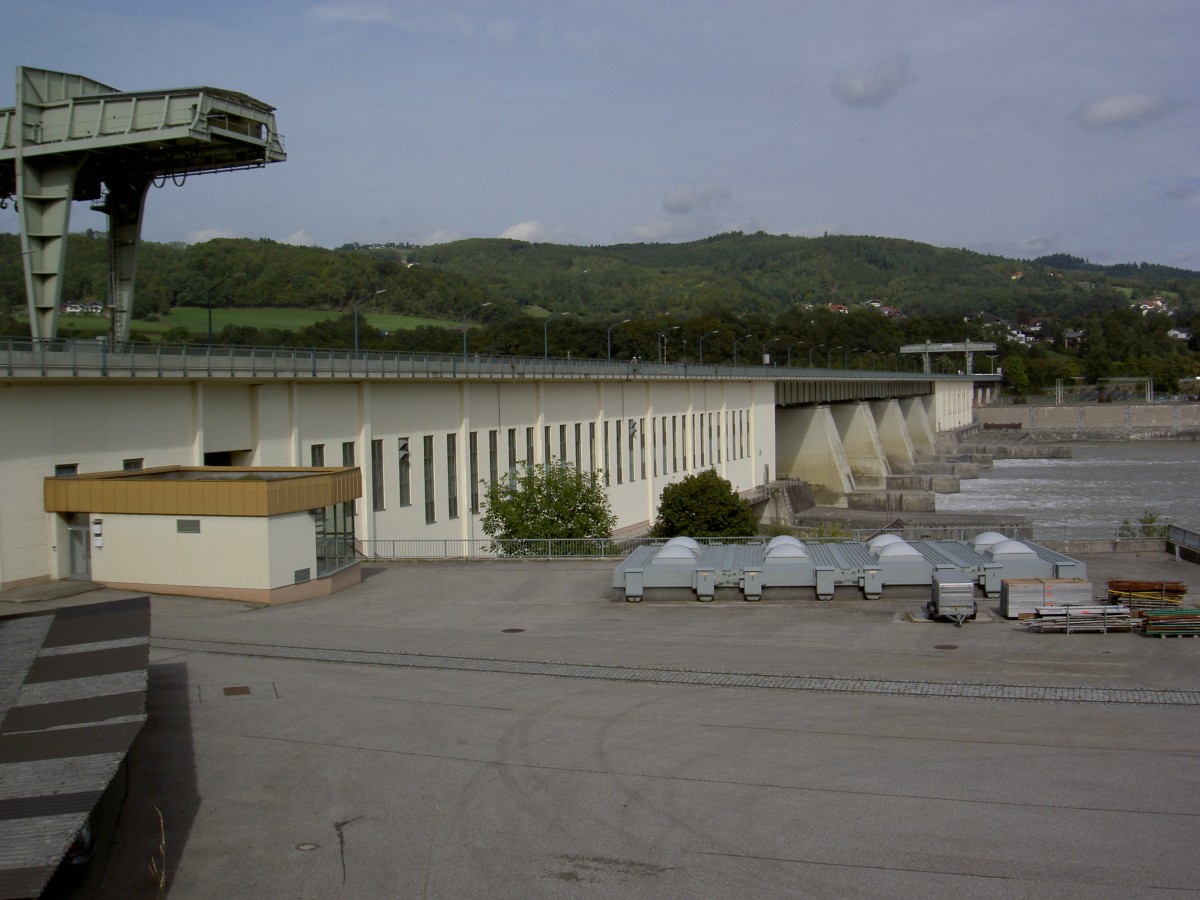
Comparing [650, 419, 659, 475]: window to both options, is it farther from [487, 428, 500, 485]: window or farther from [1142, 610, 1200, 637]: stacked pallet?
[1142, 610, 1200, 637]: stacked pallet

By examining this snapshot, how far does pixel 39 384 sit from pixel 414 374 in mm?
15708

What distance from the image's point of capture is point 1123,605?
69.7 ft

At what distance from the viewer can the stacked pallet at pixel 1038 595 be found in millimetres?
21297

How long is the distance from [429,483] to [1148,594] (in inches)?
1047

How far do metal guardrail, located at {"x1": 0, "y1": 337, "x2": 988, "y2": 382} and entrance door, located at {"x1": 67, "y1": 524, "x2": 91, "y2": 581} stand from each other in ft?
12.3

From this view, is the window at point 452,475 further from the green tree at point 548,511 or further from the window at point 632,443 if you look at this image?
the window at point 632,443

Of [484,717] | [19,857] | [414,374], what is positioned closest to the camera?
[19,857]

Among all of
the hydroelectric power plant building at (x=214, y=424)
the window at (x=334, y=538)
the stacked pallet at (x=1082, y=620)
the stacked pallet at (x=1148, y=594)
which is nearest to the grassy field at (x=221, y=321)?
the hydroelectric power plant building at (x=214, y=424)

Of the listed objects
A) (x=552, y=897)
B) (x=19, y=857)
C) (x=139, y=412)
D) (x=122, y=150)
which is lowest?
(x=552, y=897)

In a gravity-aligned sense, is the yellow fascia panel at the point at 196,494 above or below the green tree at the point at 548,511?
above

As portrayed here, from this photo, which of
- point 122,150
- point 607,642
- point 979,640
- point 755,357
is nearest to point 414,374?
point 122,150

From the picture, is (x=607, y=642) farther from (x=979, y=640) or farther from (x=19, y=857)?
(x=19, y=857)

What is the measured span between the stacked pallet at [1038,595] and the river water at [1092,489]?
44012mm

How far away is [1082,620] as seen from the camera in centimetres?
2083
